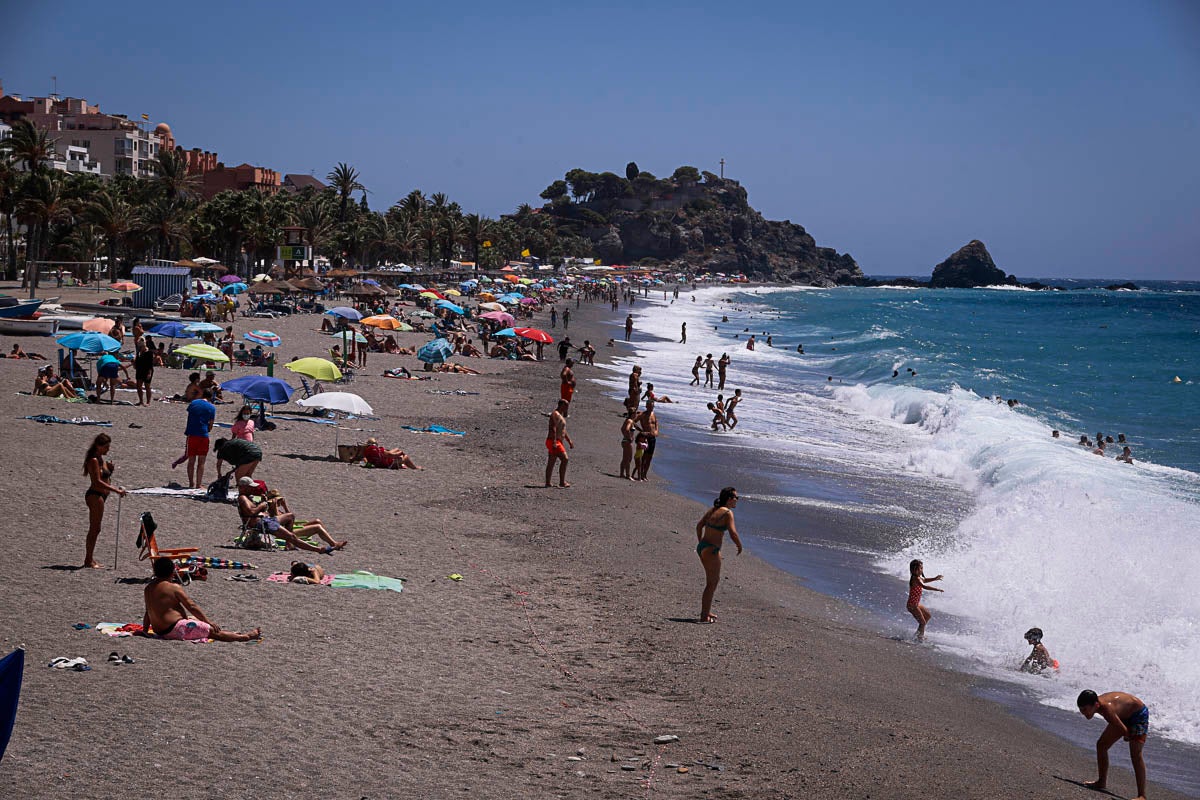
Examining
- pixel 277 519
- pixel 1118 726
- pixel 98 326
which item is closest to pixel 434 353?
pixel 98 326

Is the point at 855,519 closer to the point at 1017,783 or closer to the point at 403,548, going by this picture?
the point at 403,548

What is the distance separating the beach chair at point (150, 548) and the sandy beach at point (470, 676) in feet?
0.92

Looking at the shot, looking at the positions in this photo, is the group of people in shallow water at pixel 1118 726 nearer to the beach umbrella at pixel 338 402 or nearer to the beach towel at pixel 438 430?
the beach umbrella at pixel 338 402

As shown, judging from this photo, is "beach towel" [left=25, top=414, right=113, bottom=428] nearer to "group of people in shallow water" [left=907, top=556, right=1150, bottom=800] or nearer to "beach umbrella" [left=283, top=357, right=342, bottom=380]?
"beach umbrella" [left=283, top=357, right=342, bottom=380]

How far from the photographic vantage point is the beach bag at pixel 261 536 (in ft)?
36.4

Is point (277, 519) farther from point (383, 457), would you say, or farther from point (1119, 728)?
point (1119, 728)

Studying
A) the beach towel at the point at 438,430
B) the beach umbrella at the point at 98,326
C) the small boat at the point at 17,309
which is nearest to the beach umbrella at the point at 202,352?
the beach towel at the point at 438,430

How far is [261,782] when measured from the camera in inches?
236

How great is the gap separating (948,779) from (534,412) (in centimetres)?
1770

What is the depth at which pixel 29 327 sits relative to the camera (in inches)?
1067

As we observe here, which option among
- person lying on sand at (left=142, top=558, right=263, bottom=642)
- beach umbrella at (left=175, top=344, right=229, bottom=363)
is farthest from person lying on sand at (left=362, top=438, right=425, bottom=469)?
person lying on sand at (left=142, top=558, right=263, bottom=642)

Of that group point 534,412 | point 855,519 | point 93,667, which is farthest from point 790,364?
point 93,667

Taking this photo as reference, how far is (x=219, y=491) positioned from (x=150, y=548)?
3459mm

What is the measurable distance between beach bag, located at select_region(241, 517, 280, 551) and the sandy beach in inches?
10.2
